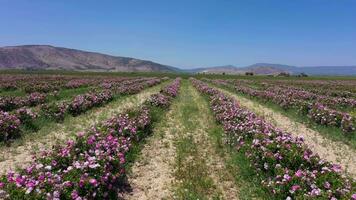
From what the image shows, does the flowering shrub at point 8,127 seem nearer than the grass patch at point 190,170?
No

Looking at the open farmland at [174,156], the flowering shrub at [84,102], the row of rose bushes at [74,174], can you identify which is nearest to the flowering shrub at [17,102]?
the open farmland at [174,156]

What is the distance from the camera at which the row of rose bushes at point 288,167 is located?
5.93m

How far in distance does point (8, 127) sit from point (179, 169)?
22.0 ft

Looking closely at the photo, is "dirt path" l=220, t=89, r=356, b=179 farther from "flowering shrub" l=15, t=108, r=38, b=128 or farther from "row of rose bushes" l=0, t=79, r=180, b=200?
"flowering shrub" l=15, t=108, r=38, b=128

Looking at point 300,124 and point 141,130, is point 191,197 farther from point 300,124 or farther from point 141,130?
point 300,124

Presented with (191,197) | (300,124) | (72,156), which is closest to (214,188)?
(191,197)

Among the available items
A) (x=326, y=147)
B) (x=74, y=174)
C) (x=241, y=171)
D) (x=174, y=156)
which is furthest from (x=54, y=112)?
(x=326, y=147)

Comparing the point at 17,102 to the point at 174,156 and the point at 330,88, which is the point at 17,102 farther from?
the point at 330,88

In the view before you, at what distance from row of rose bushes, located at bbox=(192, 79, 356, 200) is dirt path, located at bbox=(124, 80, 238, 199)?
34.9 inches

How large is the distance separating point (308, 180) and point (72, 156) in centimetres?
509

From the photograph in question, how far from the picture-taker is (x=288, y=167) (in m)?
7.59

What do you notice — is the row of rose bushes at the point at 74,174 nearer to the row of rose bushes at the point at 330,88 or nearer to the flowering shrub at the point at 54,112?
the flowering shrub at the point at 54,112

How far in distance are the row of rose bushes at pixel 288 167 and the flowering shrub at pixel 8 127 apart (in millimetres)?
7744

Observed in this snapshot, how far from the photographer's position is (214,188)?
25.3 ft
